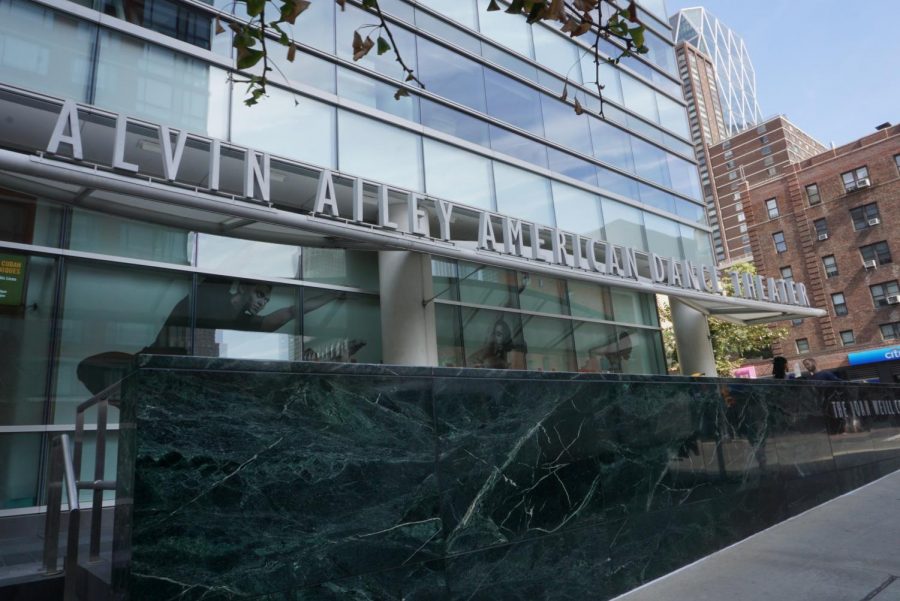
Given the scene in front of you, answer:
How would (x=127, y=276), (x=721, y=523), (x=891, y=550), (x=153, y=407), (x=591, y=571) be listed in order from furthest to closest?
(x=127, y=276), (x=721, y=523), (x=891, y=550), (x=591, y=571), (x=153, y=407)

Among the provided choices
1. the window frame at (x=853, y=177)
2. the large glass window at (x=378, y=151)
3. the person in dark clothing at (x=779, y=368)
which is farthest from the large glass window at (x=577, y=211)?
the window frame at (x=853, y=177)

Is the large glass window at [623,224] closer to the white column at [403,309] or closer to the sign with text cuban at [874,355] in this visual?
the white column at [403,309]

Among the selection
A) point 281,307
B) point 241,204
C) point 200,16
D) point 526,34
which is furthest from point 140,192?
point 526,34

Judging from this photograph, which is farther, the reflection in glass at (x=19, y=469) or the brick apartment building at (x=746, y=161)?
the brick apartment building at (x=746, y=161)

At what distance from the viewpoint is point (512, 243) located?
11.2 m

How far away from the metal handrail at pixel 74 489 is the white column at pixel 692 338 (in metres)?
16.8

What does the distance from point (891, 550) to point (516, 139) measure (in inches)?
484

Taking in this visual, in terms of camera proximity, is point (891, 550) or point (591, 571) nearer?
point (591, 571)

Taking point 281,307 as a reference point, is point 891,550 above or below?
below

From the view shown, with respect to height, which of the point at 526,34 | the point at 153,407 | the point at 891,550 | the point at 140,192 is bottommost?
the point at 891,550

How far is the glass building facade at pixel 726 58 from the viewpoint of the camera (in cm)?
17512

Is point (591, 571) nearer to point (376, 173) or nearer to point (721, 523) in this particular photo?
point (721, 523)

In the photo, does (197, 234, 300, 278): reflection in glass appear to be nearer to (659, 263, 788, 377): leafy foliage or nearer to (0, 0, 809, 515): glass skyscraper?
(0, 0, 809, 515): glass skyscraper

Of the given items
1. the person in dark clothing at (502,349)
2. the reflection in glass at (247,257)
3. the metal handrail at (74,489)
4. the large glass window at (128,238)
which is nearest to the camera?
the metal handrail at (74,489)
